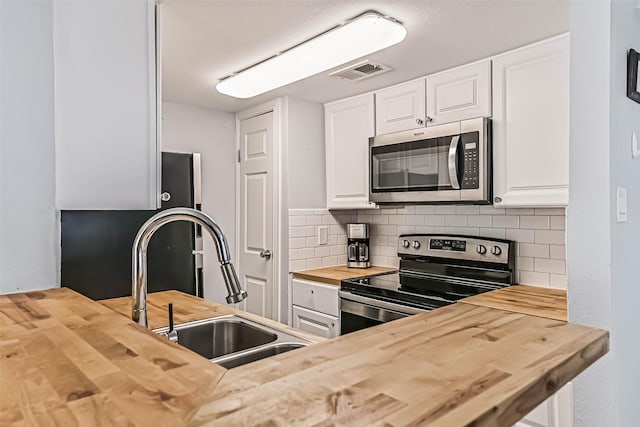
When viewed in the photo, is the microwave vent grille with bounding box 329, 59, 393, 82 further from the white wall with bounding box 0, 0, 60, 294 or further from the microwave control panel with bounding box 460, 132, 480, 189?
the white wall with bounding box 0, 0, 60, 294

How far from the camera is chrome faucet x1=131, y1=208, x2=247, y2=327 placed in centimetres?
106

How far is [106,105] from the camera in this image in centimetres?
155

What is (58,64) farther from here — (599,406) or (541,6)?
(599,406)

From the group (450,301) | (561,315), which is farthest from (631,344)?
(450,301)

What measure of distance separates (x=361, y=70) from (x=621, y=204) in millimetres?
1423

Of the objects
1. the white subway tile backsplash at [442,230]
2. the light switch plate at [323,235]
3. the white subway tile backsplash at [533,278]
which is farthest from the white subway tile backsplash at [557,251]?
the light switch plate at [323,235]

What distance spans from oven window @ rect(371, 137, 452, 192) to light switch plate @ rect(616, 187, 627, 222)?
892 millimetres

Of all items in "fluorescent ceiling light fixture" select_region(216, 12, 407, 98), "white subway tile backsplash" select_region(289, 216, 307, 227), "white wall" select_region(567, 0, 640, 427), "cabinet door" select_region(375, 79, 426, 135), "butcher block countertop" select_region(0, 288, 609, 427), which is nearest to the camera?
"butcher block countertop" select_region(0, 288, 609, 427)

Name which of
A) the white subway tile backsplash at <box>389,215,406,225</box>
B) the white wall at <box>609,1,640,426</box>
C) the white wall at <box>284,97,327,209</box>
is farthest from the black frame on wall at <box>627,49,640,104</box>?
the white wall at <box>284,97,327,209</box>

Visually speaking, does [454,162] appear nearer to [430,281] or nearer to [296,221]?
[430,281]

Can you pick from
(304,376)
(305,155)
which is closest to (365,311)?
(305,155)

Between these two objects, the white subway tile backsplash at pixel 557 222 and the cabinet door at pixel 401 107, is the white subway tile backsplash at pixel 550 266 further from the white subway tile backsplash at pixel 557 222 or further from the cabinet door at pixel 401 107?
the cabinet door at pixel 401 107

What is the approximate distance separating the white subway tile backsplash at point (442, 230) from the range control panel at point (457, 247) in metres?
0.06

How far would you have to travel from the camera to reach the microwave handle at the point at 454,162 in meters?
2.25
